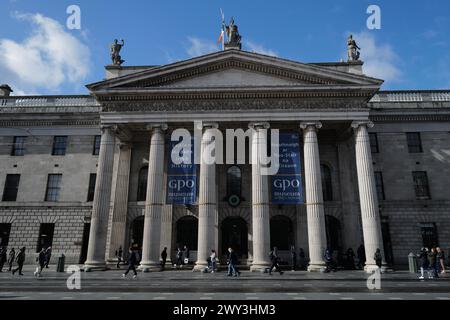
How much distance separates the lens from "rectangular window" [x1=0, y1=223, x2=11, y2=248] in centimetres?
2944

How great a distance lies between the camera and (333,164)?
29484mm

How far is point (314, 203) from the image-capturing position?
24.0 metres

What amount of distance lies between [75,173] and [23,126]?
274 inches

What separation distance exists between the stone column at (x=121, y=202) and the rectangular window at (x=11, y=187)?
9639 millimetres

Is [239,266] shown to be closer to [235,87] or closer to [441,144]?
[235,87]

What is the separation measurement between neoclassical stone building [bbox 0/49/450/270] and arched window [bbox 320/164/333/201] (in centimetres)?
9

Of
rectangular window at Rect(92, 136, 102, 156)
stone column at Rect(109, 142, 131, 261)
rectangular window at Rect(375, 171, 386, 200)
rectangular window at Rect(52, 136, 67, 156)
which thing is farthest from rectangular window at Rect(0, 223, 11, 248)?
rectangular window at Rect(375, 171, 386, 200)

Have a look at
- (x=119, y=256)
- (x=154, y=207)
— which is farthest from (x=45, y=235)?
(x=154, y=207)

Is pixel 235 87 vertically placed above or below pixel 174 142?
above

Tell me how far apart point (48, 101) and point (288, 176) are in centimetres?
2380

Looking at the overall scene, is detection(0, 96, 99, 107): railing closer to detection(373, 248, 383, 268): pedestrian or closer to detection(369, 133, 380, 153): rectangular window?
detection(369, 133, 380, 153): rectangular window

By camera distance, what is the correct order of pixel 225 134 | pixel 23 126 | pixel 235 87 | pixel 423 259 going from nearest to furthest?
pixel 423 259
pixel 235 87
pixel 225 134
pixel 23 126
